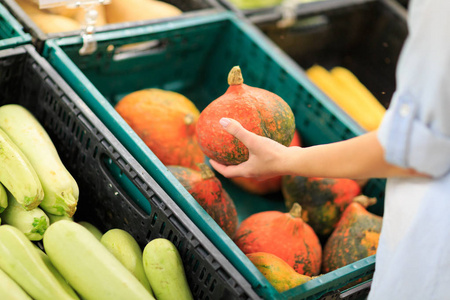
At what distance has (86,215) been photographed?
4.39 ft

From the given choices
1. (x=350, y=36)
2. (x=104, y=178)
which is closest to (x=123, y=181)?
(x=104, y=178)

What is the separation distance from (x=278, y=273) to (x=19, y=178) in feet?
2.04

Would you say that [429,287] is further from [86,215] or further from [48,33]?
[48,33]

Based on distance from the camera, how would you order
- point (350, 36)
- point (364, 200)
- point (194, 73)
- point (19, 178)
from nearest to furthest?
point (19, 178) < point (364, 200) < point (194, 73) < point (350, 36)

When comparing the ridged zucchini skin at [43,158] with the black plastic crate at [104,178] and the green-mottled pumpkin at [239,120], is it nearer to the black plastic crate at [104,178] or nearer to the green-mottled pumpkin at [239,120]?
the black plastic crate at [104,178]

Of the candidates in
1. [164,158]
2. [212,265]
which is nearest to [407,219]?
[212,265]

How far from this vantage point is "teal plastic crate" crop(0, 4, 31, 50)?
1371 millimetres

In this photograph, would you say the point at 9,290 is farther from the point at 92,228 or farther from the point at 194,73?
the point at 194,73

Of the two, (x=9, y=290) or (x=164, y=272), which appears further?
(x=164, y=272)

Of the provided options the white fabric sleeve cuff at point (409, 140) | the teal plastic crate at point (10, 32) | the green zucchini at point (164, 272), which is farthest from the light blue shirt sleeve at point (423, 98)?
the teal plastic crate at point (10, 32)

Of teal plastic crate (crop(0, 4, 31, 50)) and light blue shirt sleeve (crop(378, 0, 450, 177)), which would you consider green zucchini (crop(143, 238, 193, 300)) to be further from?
teal plastic crate (crop(0, 4, 31, 50))

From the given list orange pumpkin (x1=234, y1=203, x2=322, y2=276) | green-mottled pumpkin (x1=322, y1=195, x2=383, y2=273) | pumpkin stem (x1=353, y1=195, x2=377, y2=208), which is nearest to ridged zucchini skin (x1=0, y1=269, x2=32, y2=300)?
orange pumpkin (x1=234, y1=203, x2=322, y2=276)

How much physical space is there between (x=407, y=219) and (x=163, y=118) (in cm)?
82

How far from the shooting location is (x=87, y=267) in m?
0.99
